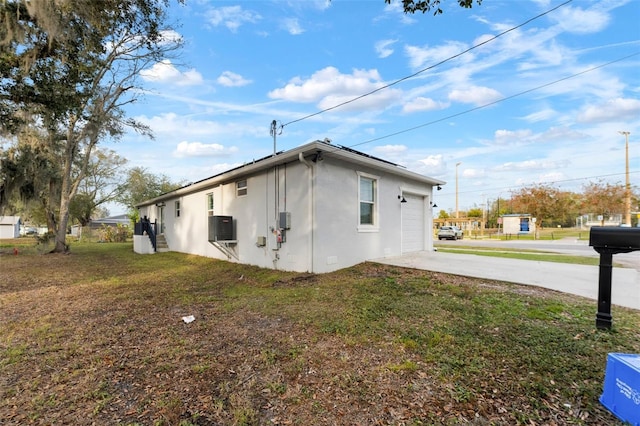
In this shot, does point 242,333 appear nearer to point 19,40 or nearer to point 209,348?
point 209,348

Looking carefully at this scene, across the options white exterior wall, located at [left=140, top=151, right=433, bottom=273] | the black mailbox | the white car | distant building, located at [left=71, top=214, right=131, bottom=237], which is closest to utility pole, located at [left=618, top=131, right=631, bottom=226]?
the white car

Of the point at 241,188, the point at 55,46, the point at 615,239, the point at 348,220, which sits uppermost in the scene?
the point at 55,46

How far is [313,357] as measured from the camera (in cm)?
296

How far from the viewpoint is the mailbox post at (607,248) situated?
10.5 ft

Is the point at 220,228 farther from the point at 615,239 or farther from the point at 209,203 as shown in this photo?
the point at 615,239

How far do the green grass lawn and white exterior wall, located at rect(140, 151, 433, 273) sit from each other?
80.6 inches

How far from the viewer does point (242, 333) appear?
364 centimetres

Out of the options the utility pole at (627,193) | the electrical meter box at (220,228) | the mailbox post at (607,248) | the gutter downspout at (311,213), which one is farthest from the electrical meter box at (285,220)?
the utility pole at (627,193)

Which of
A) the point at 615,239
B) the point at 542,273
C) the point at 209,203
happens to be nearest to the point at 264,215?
the point at 209,203

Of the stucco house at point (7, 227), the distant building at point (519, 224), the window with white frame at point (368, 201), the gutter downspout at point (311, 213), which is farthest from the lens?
the distant building at point (519, 224)

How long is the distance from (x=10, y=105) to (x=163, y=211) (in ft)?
32.6

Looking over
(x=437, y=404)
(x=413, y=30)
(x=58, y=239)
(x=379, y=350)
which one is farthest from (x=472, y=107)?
(x=58, y=239)

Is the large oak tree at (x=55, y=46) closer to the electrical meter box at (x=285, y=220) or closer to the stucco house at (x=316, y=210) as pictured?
the stucco house at (x=316, y=210)

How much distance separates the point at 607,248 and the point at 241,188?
28.5 feet
